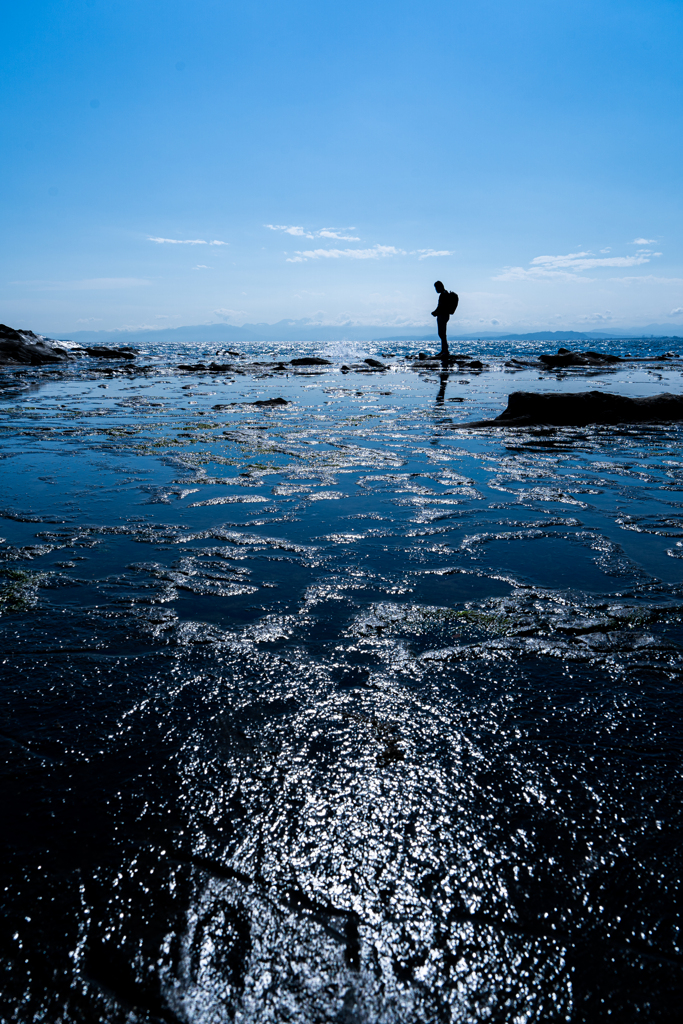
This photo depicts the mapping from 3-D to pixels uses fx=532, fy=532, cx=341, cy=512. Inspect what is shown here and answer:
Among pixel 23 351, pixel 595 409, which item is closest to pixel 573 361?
pixel 595 409

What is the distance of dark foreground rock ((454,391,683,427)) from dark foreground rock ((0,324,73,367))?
32.9 metres

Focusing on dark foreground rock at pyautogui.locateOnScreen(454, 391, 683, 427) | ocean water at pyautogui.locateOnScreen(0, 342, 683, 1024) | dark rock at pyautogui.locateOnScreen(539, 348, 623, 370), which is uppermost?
dark rock at pyautogui.locateOnScreen(539, 348, 623, 370)

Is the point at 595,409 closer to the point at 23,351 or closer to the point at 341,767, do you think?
the point at 341,767

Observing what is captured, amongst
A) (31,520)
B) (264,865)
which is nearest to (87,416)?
(31,520)

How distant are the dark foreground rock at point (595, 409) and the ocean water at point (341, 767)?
26.0 feet

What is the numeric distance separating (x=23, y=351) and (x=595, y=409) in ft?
119

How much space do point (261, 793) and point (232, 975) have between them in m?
0.69

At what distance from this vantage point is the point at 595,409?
13.8 metres

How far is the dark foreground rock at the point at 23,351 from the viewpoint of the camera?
112ft

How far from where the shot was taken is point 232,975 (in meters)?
1.68

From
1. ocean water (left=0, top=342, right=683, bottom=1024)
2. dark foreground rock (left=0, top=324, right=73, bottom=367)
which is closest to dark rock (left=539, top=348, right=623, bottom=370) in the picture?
ocean water (left=0, top=342, right=683, bottom=1024)

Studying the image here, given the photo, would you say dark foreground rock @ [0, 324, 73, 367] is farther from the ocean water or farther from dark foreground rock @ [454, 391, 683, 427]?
the ocean water

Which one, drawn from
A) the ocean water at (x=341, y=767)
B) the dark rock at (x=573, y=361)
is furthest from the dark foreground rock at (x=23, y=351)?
the ocean water at (x=341, y=767)

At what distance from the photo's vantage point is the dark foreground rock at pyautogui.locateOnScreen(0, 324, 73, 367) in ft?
112
